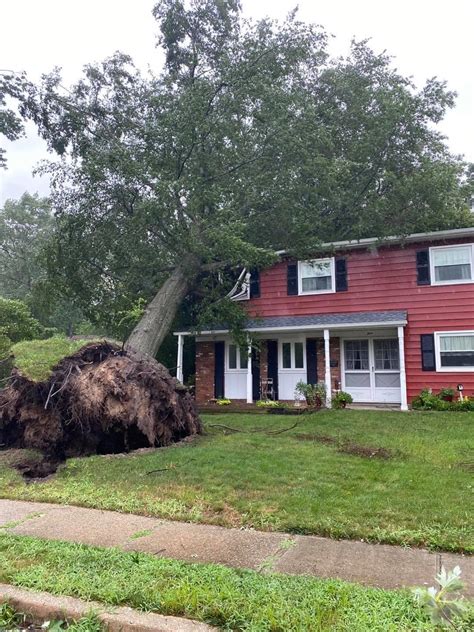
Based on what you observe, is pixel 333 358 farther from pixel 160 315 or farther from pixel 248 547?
pixel 248 547

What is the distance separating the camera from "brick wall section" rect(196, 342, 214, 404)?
16.4 m

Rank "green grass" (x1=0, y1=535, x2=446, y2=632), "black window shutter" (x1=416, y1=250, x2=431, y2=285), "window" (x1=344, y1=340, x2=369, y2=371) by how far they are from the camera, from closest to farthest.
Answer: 1. "green grass" (x1=0, y1=535, x2=446, y2=632)
2. "black window shutter" (x1=416, y1=250, x2=431, y2=285)
3. "window" (x1=344, y1=340, x2=369, y2=371)

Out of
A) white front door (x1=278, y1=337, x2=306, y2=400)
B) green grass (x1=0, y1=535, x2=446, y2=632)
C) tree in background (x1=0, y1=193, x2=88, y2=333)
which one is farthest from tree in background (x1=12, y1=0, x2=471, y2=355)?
tree in background (x1=0, y1=193, x2=88, y2=333)

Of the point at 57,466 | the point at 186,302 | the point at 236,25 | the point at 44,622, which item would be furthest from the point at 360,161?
the point at 44,622

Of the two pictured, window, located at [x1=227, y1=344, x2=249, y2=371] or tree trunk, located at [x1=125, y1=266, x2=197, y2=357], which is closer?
tree trunk, located at [x1=125, y1=266, x2=197, y2=357]

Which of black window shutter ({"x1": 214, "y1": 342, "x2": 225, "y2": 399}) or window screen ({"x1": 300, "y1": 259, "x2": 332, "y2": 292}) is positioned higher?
window screen ({"x1": 300, "y1": 259, "x2": 332, "y2": 292})

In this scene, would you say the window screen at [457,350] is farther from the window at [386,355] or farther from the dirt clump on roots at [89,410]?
the dirt clump on roots at [89,410]

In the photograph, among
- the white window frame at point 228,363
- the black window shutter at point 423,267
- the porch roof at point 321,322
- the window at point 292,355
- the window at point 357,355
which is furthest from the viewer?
the white window frame at point 228,363

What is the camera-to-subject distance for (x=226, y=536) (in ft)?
13.7

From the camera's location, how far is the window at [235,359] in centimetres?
1617

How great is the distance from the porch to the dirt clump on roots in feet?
19.6

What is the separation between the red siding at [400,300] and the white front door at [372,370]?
0.74m

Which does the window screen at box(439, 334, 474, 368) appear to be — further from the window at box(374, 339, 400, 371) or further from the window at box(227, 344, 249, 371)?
the window at box(227, 344, 249, 371)

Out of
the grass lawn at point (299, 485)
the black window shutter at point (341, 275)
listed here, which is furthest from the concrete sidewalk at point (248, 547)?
the black window shutter at point (341, 275)
